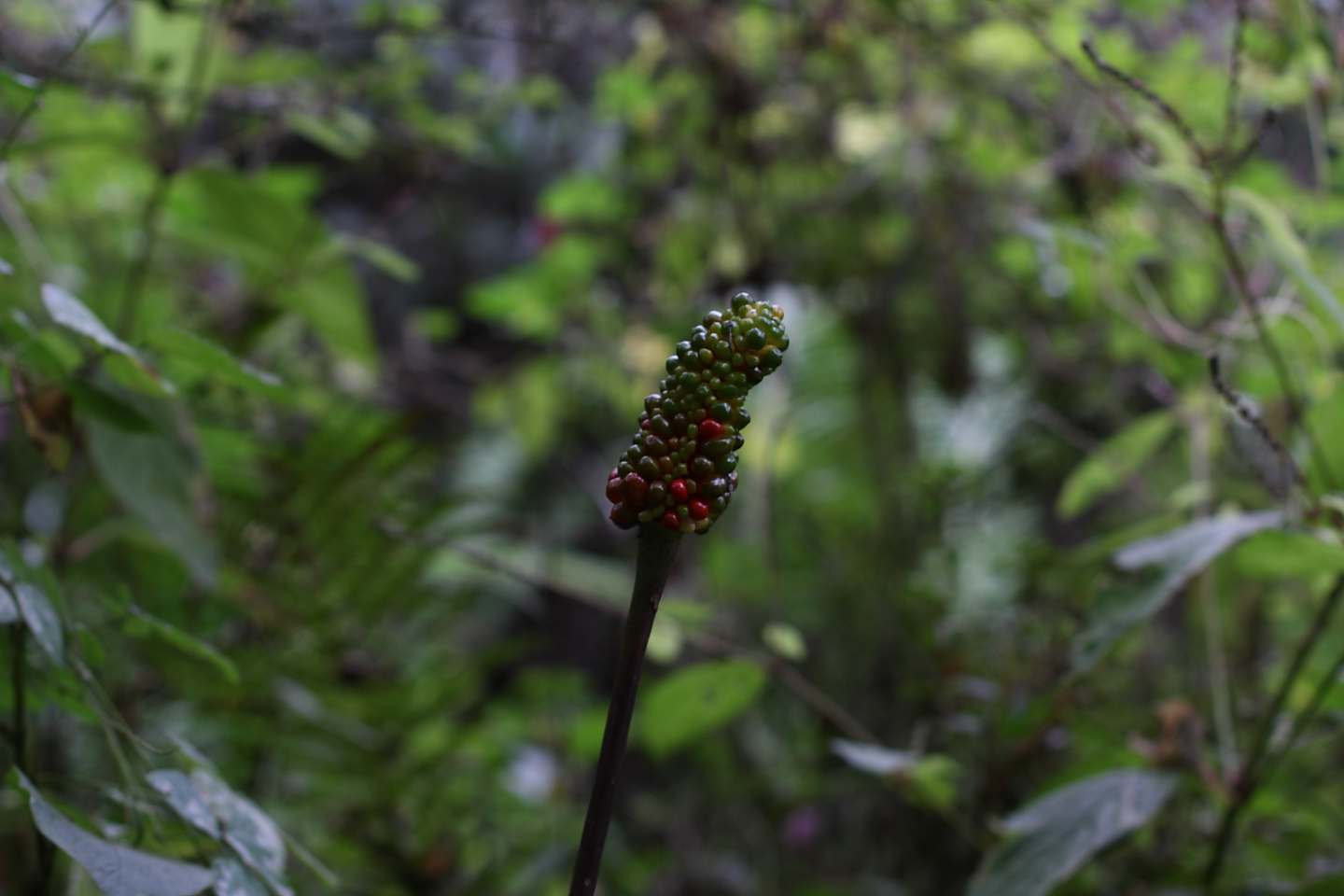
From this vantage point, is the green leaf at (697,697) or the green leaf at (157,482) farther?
the green leaf at (697,697)

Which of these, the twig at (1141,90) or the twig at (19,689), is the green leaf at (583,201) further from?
the twig at (19,689)

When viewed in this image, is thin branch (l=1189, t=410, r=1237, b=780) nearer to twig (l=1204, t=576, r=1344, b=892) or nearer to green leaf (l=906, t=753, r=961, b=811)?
twig (l=1204, t=576, r=1344, b=892)

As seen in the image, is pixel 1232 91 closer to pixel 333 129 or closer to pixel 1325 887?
pixel 1325 887

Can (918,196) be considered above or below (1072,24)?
below

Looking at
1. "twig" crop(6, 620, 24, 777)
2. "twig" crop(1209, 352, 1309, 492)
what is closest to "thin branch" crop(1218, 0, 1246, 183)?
"twig" crop(1209, 352, 1309, 492)

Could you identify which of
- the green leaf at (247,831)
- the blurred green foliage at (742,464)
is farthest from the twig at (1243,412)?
the green leaf at (247,831)

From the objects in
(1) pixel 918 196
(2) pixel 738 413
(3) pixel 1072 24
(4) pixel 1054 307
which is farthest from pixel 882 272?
(2) pixel 738 413

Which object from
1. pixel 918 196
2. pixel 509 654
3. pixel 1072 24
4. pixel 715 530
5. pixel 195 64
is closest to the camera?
pixel 195 64

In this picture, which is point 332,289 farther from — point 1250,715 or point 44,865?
point 1250,715
